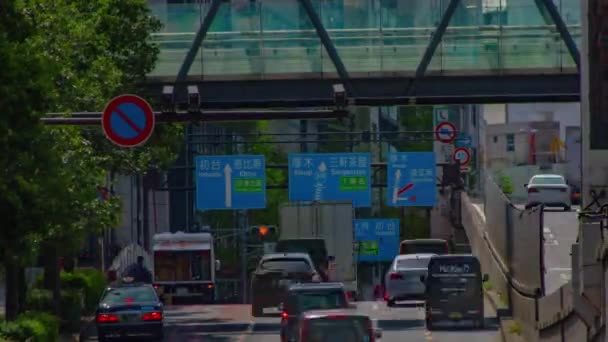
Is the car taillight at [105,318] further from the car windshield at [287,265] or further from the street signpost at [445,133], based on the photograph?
the street signpost at [445,133]

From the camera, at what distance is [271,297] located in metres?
43.4

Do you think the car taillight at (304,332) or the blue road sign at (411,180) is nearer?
the car taillight at (304,332)

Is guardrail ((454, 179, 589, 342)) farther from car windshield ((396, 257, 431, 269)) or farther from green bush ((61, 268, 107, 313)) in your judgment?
green bush ((61, 268, 107, 313))

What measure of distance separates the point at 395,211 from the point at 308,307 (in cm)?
6993

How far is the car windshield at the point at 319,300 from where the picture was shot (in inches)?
1221

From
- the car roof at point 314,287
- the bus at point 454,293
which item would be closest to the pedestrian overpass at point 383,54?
the bus at point 454,293

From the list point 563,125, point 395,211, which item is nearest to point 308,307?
point 395,211

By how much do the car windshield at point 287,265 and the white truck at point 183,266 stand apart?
1106 centimetres

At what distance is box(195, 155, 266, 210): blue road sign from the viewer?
58.0 metres

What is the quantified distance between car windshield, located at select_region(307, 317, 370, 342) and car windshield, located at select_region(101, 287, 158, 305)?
502 inches

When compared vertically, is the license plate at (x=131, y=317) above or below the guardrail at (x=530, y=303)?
below

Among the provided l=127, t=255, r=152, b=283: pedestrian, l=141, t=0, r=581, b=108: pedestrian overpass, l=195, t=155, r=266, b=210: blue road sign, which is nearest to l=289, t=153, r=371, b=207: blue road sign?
l=195, t=155, r=266, b=210: blue road sign

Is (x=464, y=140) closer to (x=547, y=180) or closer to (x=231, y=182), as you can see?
(x=547, y=180)

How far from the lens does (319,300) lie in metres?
31.1
